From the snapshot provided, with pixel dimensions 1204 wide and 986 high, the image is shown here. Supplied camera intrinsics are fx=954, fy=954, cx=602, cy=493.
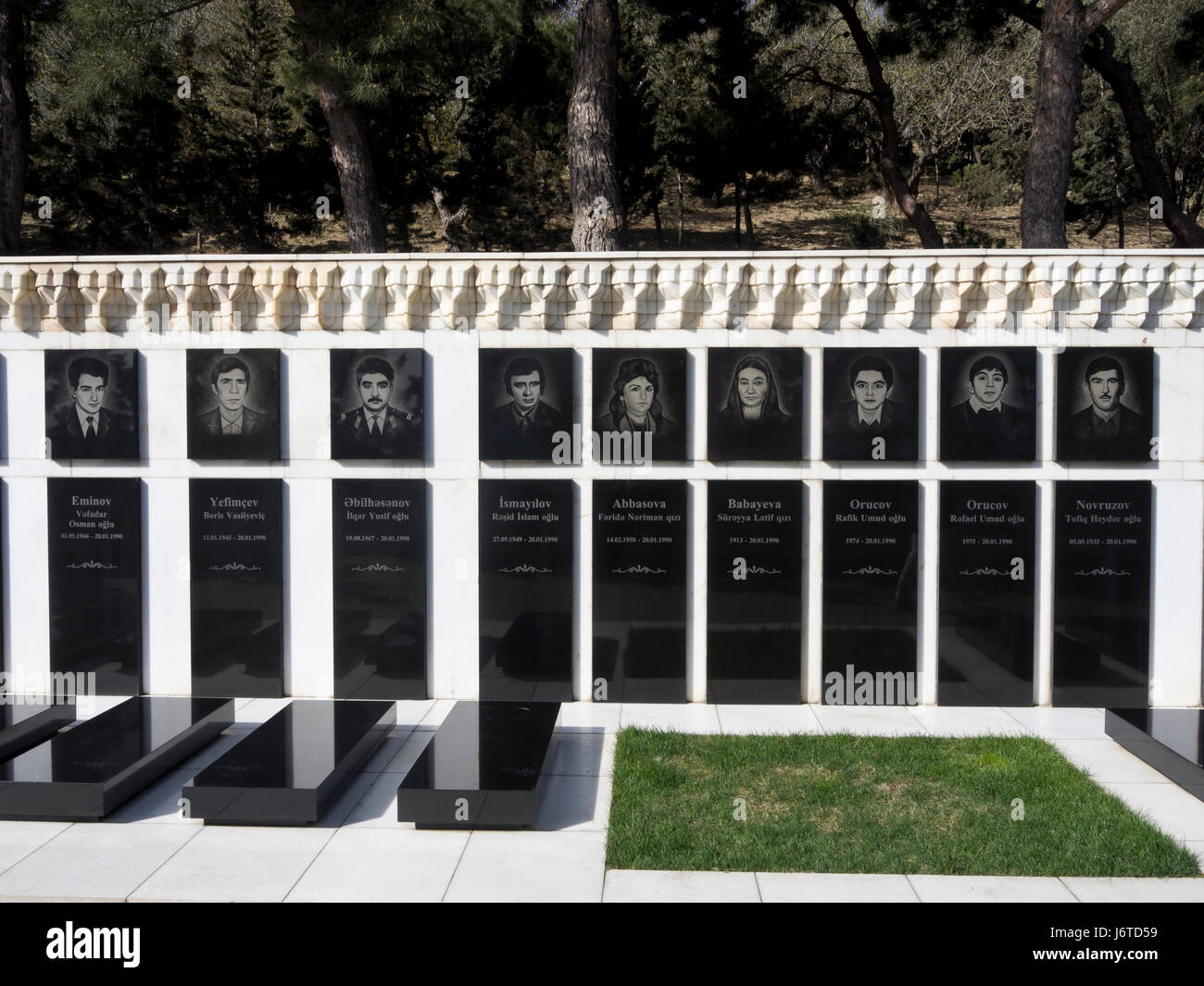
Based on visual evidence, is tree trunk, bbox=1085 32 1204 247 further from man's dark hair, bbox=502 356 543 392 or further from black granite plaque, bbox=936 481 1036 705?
man's dark hair, bbox=502 356 543 392

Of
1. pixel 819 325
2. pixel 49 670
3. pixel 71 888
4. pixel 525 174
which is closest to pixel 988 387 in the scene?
pixel 819 325

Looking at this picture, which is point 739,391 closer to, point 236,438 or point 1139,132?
point 236,438

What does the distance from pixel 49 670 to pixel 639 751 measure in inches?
231

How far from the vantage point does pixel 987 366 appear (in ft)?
28.8

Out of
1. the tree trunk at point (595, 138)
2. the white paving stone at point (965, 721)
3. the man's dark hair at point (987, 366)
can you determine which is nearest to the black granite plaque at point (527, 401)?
the tree trunk at point (595, 138)

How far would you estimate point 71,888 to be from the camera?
5.34 metres

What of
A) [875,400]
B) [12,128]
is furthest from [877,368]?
[12,128]

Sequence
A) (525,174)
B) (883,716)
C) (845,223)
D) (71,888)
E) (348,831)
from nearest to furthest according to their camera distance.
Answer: (71,888), (348,831), (883,716), (525,174), (845,223)

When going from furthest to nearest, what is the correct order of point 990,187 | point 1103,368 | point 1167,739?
1. point 990,187
2. point 1103,368
3. point 1167,739

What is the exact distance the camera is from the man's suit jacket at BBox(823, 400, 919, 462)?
29.0 feet

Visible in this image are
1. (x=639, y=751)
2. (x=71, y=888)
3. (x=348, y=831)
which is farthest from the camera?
(x=639, y=751)

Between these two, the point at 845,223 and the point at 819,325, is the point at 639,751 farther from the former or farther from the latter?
the point at 845,223

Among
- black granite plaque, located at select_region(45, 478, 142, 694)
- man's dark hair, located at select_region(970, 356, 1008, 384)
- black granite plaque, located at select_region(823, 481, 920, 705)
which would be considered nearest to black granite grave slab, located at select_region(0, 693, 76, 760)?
black granite plaque, located at select_region(45, 478, 142, 694)

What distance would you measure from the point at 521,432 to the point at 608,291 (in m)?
1.55
